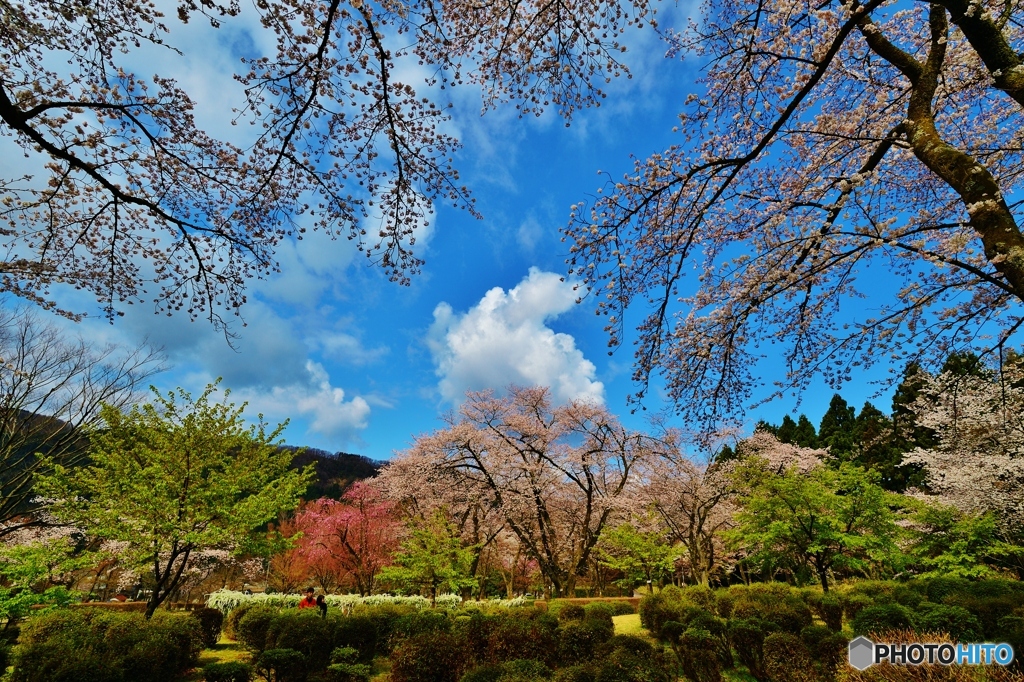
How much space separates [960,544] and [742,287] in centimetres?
1342

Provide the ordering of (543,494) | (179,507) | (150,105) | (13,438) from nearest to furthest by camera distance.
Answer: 1. (150,105)
2. (179,507)
3. (13,438)
4. (543,494)

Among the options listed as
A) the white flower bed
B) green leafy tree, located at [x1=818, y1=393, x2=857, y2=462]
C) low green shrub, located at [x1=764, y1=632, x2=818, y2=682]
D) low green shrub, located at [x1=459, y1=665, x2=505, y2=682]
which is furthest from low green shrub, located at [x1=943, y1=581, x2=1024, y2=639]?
green leafy tree, located at [x1=818, y1=393, x2=857, y2=462]

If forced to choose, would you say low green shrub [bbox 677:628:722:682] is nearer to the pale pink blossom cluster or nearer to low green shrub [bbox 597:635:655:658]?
low green shrub [bbox 597:635:655:658]

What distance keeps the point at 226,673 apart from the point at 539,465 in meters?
14.7

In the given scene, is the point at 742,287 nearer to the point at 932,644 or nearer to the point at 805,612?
the point at 932,644

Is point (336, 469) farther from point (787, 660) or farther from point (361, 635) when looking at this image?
point (787, 660)

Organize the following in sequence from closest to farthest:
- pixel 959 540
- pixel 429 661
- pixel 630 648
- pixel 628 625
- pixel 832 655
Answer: pixel 832 655, pixel 630 648, pixel 429 661, pixel 959 540, pixel 628 625

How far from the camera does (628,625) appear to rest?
564 inches

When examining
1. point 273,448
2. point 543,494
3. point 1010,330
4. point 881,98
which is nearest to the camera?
point 1010,330

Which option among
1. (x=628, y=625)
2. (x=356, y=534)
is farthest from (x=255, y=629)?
(x=356, y=534)

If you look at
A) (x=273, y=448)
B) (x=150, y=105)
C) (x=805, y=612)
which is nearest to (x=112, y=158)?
(x=150, y=105)

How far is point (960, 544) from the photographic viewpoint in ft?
41.9

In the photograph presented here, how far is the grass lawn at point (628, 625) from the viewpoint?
12.7m

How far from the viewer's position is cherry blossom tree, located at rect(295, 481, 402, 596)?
26.0 m
